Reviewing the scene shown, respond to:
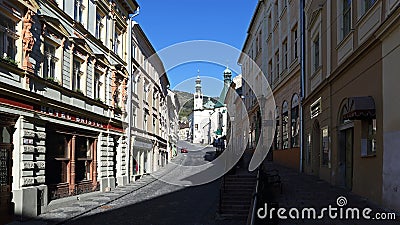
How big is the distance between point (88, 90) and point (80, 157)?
123 inches

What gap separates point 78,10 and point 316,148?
11.9 meters

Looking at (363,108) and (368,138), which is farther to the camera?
(368,138)

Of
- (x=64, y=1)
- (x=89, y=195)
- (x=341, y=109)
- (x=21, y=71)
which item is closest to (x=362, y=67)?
(x=341, y=109)

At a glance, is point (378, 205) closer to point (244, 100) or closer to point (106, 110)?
point (106, 110)

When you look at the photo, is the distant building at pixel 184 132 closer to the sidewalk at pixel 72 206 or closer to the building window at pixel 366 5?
the sidewalk at pixel 72 206

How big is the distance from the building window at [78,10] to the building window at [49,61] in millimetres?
2700

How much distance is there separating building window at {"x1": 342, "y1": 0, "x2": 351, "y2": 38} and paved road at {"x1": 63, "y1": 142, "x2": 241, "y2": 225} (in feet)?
23.5

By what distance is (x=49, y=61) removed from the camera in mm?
15938

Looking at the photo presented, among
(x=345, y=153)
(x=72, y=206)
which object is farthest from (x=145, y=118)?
(x=345, y=153)

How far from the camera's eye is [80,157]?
760 inches

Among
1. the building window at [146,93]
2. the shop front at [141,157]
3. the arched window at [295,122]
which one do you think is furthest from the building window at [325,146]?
the building window at [146,93]

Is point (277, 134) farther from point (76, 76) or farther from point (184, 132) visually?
point (184, 132)

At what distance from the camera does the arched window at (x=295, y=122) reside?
23545 millimetres

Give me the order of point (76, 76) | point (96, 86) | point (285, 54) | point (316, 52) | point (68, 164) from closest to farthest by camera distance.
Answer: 1. point (68, 164)
2. point (76, 76)
3. point (316, 52)
4. point (96, 86)
5. point (285, 54)
